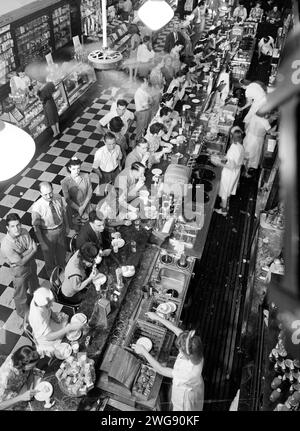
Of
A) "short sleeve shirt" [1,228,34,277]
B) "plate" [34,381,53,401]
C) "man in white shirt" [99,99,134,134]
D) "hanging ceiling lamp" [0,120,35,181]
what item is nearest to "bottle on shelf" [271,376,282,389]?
"plate" [34,381,53,401]

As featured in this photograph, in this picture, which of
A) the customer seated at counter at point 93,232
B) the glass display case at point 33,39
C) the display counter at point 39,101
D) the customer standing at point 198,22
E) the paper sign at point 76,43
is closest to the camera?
the customer seated at counter at point 93,232

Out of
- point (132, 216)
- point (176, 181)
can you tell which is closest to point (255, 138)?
point (176, 181)

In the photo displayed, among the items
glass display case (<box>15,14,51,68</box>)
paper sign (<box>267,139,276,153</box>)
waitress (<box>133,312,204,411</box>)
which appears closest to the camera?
waitress (<box>133,312,204,411</box>)

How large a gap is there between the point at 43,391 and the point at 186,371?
1308 mm

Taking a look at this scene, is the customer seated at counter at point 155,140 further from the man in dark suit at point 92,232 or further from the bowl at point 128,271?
the bowl at point 128,271

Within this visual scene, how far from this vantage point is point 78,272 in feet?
15.2

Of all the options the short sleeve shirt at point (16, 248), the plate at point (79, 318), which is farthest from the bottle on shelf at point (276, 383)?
the short sleeve shirt at point (16, 248)

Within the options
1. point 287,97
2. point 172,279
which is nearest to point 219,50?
point 172,279

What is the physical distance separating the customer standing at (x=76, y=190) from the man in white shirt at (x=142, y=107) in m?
2.48

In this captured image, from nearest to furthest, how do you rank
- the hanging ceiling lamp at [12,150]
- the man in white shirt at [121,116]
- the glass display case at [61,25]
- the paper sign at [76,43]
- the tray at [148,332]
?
the hanging ceiling lamp at [12,150], the tray at [148,332], the man in white shirt at [121,116], the glass display case at [61,25], the paper sign at [76,43]

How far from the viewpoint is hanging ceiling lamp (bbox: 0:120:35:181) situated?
2133 millimetres

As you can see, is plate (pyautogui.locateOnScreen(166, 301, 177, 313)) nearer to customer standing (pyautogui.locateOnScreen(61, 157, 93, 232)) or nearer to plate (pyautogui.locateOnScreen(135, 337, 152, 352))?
plate (pyautogui.locateOnScreen(135, 337, 152, 352))

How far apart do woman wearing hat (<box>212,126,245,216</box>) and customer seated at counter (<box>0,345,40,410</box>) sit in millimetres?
4400

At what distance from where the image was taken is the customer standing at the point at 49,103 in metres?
8.44
